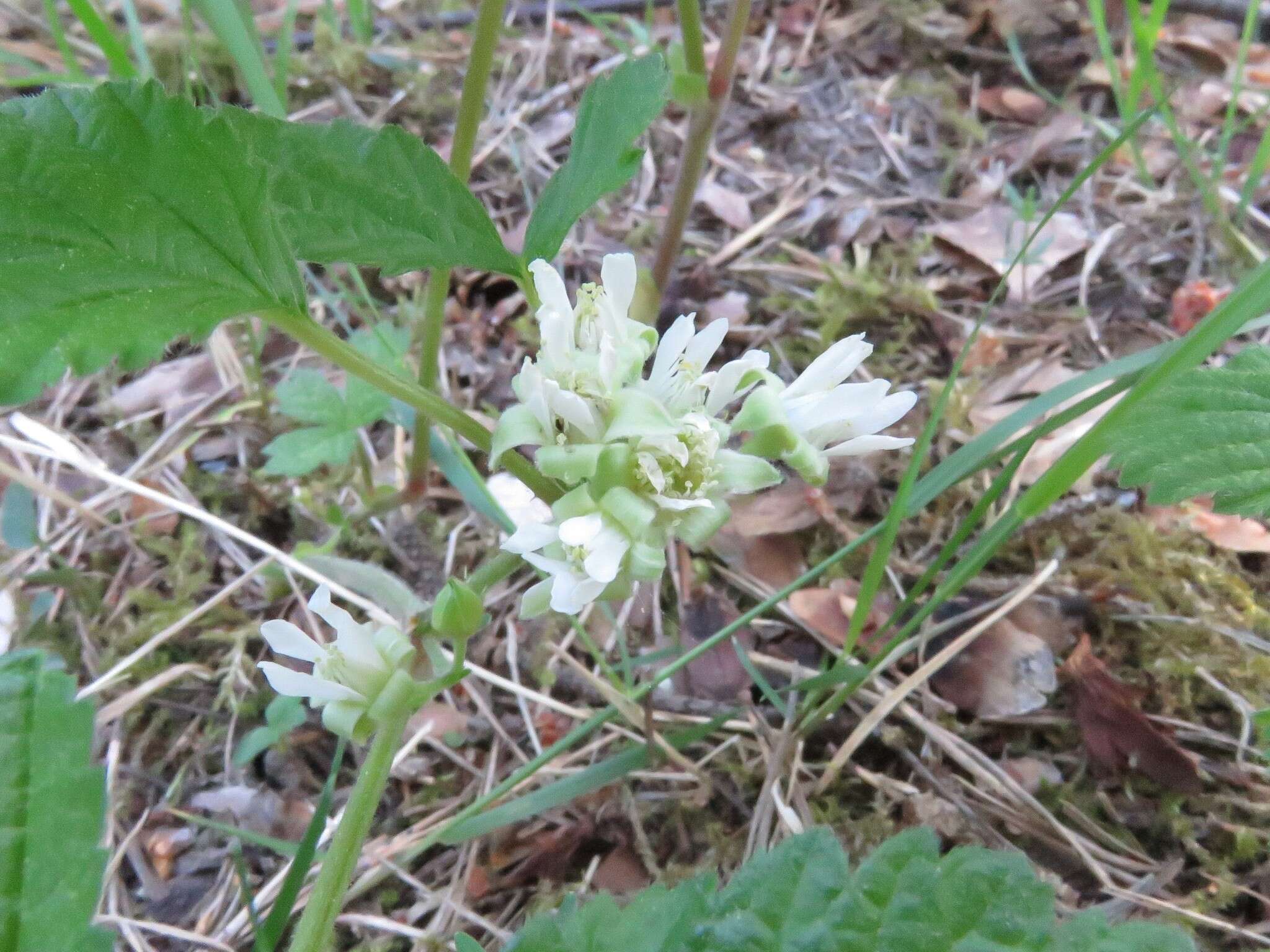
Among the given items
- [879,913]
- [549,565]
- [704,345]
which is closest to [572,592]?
[549,565]

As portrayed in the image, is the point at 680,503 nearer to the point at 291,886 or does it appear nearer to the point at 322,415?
the point at 291,886

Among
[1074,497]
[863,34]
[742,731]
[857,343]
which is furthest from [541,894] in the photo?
[863,34]

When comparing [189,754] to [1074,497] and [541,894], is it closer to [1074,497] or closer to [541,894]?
[541,894]

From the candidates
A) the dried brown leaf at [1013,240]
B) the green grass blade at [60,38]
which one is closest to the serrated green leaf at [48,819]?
the green grass blade at [60,38]

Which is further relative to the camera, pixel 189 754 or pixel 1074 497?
pixel 1074 497

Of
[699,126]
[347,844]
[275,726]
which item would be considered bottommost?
[275,726]

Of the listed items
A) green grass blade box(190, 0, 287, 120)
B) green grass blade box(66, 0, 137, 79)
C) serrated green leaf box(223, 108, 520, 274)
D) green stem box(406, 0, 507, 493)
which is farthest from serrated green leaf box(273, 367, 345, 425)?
serrated green leaf box(223, 108, 520, 274)

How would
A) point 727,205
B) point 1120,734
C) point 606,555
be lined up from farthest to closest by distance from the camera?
point 727,205
point 1120,734
point 606,555

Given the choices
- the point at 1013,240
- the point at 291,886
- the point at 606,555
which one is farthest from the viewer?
the point at 1013,240
